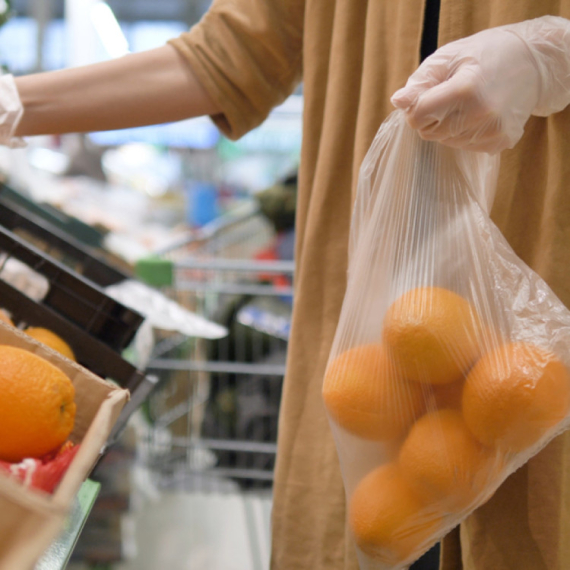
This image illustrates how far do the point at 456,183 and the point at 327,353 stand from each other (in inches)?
11.3

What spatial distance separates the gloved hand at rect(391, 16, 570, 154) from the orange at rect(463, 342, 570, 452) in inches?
8.8

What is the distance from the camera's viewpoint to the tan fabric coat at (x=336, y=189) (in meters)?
0.70

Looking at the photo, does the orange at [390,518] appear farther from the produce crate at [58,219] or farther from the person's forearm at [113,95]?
the produce crate at [58,219]

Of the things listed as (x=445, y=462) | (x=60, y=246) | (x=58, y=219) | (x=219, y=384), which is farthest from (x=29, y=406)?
(x=219, y=384)

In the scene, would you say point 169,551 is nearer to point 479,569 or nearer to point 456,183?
point 479,569

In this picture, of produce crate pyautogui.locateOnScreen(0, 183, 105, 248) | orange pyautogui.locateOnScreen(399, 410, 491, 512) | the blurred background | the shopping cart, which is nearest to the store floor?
the blurred background

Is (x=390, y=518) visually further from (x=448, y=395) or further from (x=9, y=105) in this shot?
(x=9, y=105)

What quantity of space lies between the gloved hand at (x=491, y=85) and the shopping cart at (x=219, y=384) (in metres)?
1.07

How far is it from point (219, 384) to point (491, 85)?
1607 millimetres

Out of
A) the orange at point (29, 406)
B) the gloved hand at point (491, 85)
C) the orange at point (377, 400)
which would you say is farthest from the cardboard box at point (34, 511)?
Answer: the gloved hand at point (491, 85)

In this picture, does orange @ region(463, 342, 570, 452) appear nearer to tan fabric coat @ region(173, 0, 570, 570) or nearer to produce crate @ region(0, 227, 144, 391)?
tan fabric coat @ region(173, 0, 570, 570)

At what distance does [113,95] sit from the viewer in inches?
36.1

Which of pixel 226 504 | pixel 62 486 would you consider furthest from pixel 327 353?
pixel 226 504

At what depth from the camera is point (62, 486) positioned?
1.22 ft
